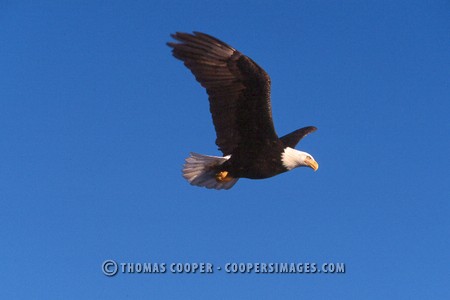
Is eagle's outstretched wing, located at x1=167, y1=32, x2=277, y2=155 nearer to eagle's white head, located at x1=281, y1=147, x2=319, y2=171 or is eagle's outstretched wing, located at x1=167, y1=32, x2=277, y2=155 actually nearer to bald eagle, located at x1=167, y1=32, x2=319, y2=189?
bald eagle, located at x1=167, y1=32, x2=319, y2=189

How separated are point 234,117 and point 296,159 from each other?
0.84m

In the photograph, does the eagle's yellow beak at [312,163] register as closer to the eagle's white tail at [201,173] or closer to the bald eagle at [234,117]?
the bald eagle at [234,117]

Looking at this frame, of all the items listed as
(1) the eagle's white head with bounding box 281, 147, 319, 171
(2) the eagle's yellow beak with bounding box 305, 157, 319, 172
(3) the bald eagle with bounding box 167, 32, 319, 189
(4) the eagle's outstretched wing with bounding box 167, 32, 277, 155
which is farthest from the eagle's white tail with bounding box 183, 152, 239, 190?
(2) the eagle's yellow beak with bounding box 305, 157, 319, 172

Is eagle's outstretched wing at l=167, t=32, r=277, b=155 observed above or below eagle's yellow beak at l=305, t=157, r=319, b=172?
above

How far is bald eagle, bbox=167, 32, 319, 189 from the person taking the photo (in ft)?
22.4

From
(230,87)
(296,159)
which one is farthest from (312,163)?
(230,87)

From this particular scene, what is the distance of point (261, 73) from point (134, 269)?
276 cm

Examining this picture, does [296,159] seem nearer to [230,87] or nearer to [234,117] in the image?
[234,117]

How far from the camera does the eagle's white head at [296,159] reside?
747 centimetres

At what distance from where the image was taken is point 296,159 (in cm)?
Result: 750

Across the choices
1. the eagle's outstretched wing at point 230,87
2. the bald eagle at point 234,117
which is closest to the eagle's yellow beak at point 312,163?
the bald eagle at point 234,117

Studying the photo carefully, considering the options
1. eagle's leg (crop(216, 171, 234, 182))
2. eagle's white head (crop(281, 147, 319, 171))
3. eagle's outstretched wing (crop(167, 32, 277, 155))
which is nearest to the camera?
eagle's outstretched wing (crop(167, 32, 277, 155))

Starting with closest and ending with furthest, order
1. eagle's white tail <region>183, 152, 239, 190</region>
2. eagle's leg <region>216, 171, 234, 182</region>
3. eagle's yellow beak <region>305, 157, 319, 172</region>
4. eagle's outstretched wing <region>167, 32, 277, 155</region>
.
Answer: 1. eagle's outstretched wing <region>167, 32, 277, 155</region>
2. eagle's yellow beak <region>305, 157, 319, 172</region>
3. eagle's leg <region>216, 171, 234, 182</region>
4. eagle's white tail <region>183, 152, 239, 190</region>

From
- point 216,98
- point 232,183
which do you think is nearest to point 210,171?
point 232,183
